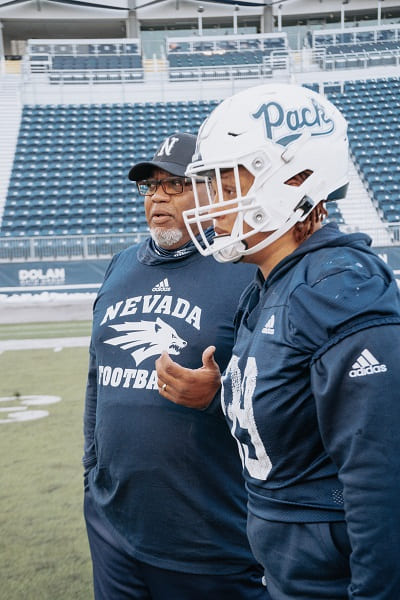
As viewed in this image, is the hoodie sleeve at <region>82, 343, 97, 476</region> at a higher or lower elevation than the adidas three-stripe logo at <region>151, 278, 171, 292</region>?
lower

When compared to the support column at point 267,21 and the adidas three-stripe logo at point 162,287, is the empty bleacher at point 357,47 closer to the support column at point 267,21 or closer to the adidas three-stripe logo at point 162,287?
the support column at point 267,21

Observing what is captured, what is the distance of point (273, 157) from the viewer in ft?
4.65

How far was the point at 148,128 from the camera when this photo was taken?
19547 mm

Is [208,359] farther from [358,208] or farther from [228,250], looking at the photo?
[358,208]

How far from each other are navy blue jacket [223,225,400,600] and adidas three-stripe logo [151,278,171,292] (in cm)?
65

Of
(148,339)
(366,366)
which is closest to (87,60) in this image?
(148,339)

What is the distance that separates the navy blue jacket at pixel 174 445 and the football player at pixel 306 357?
0.42 metres

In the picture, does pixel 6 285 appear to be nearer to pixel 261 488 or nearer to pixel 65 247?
pixel 65 247

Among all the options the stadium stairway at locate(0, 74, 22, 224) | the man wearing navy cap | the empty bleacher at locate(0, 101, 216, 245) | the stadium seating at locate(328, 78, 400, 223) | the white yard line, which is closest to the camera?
the man wearing navy cap

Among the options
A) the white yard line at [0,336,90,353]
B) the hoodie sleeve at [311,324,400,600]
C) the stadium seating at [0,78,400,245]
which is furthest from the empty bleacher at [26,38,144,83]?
the hoodie sleeve at [311,324,400,600]

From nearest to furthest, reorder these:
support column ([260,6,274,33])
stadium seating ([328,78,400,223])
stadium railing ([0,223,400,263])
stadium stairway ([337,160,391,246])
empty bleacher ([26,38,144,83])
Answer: stadium railing ([0,223,400,263]), stadium stairway ([337,160,391,246]), stadium seating ([328,78,400,223]), empty bleacher ([26,38,144,83]), support column ([260,6,274,33])

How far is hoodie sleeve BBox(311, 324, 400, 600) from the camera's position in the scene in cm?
112

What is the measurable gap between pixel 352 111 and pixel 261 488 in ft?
65.9

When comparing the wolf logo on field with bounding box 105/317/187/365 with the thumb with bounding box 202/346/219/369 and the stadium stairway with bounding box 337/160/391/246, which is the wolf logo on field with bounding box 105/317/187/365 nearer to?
the thumb with bounding box 202/346/219/369
